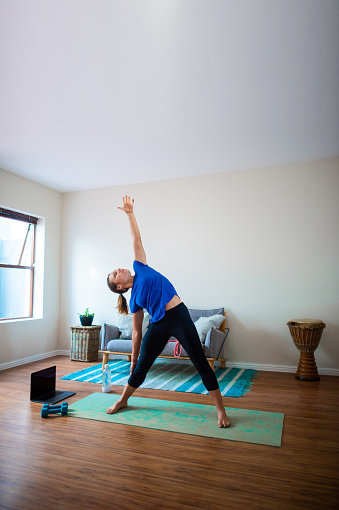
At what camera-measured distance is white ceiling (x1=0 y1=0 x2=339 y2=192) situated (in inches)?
96.0

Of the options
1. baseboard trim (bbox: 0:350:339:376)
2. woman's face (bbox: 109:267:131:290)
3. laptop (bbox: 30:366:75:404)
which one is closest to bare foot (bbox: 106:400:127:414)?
laptop (bbox: 30:366:75:404)

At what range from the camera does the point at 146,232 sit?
5.94 meters

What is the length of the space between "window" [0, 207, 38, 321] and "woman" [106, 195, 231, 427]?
304cm

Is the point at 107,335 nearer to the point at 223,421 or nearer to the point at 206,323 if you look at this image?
the point at 206,323

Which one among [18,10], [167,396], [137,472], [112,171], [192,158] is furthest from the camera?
[112,171]

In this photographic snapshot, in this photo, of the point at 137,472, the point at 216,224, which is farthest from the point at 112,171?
the point at 137,472

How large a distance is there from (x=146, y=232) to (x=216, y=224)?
1125 millimetres

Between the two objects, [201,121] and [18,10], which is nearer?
[18,10]

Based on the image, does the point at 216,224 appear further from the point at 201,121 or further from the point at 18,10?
the point at 18,10

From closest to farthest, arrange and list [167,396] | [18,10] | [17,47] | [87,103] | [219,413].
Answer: [18,10], [17,47], [219,413], [87,103], [167,396]

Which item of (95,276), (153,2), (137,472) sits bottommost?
(137,472)

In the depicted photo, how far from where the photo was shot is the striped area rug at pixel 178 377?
412 centimetres

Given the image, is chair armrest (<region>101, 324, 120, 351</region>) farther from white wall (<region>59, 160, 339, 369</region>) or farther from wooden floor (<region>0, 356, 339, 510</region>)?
wooden floor (<region>0, 356, 339, 510</region>)

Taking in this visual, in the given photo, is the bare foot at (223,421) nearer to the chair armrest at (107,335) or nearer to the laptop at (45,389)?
the laptop at (45,389)
